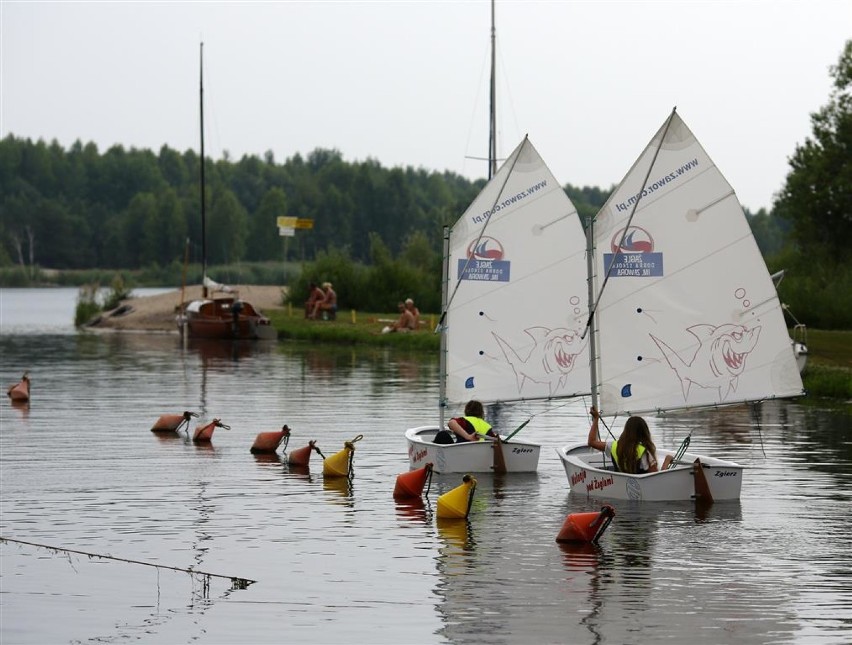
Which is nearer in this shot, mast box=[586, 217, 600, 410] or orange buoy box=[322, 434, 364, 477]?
mast box=[586, 217, 600, 410]

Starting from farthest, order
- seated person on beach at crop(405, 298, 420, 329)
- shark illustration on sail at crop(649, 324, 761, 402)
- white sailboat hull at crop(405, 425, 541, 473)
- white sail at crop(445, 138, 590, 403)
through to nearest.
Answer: seated person on beach at crop(405, 298, 420, 329) < white sail at crop(445, 138, 590, 403) < white sailboat hull at crop(405, 425, 541, 473) < shark illustration on sail at crop(649, 324, 761, 402)

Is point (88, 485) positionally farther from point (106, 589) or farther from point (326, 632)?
point (326, 632)

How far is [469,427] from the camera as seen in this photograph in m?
31.1

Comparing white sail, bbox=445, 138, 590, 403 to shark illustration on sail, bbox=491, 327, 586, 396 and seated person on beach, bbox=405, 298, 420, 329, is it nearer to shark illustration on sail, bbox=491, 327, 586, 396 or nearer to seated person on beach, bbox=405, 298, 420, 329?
shark illustration on sail, bbox=491, 327, 586, 396

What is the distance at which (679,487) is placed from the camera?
89.2 ft

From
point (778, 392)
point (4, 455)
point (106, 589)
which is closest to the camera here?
point (106, 589)

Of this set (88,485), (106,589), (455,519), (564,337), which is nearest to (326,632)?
(106,589)

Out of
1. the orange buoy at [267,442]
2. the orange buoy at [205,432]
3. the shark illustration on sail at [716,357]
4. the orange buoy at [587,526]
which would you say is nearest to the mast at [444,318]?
the orange buoy at [267,442]

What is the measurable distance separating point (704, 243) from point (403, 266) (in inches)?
2472

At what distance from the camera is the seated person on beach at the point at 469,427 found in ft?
101

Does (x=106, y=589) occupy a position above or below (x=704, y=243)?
below

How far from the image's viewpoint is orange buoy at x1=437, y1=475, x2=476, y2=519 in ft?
85.8

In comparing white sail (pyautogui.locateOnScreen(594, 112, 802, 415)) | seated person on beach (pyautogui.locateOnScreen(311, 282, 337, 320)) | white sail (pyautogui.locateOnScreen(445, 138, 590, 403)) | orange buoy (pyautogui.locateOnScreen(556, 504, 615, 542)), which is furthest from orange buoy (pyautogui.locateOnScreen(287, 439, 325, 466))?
seated person on beach (pyautogui.locateOnScreen(311, 282, 337, 320))

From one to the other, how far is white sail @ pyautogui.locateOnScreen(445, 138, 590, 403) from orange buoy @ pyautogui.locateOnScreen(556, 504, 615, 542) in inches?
366
